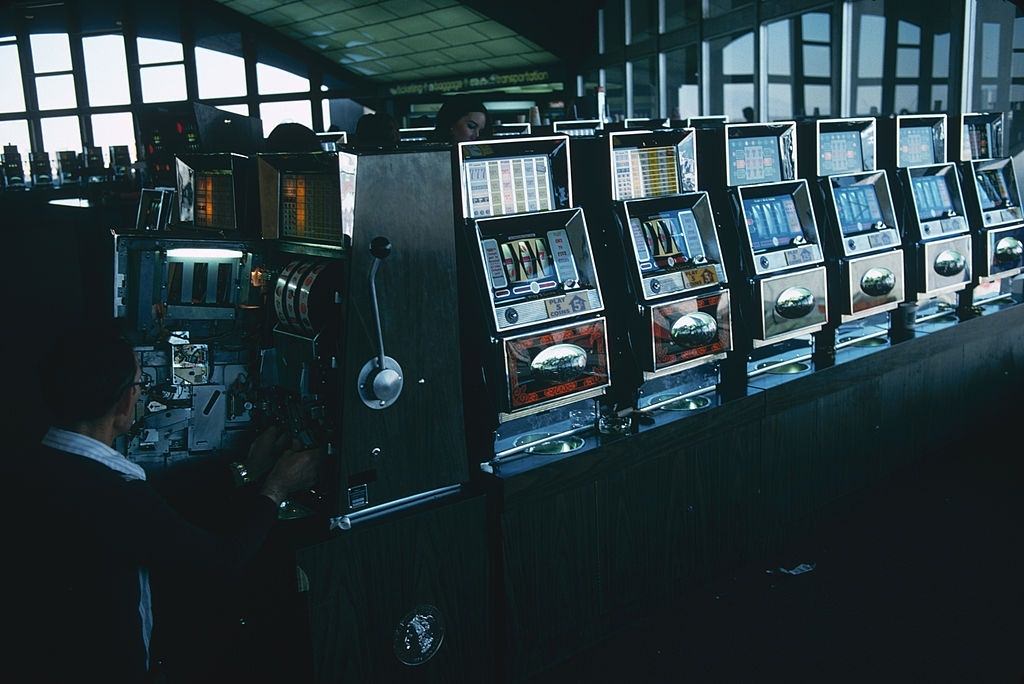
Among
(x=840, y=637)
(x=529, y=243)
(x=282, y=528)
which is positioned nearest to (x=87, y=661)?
(x=282, y=528)

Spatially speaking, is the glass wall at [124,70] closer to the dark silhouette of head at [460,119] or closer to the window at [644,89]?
the window at [644,89]

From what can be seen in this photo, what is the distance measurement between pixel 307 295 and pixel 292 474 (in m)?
0.53

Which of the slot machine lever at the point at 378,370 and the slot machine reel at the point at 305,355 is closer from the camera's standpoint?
the slot machine lever at the point at 378,370

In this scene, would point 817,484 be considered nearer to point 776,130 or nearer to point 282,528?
point 776,130

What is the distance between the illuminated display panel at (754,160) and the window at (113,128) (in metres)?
16.9

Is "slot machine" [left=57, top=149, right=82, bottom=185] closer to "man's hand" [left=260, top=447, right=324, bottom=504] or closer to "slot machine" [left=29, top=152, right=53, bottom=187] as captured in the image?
"slot machine" [left=29, top=152, right=53, bottom=187]

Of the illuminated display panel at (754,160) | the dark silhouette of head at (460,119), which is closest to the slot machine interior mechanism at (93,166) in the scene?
the dark silhouette of head at (460,119)

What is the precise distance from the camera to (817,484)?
11.3 ft

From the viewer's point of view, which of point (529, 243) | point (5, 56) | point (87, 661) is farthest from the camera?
point (5, 56)

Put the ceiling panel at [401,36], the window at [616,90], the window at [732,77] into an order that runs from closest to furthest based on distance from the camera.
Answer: the window at [732,77] < the window at [616,90] < the ceiling panel at [401,36]

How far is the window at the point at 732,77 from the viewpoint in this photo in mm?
9125

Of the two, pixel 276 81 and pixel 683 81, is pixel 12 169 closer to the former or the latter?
pixel 276 81

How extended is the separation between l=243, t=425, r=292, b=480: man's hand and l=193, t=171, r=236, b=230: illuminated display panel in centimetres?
140

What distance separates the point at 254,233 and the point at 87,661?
1.86 m
